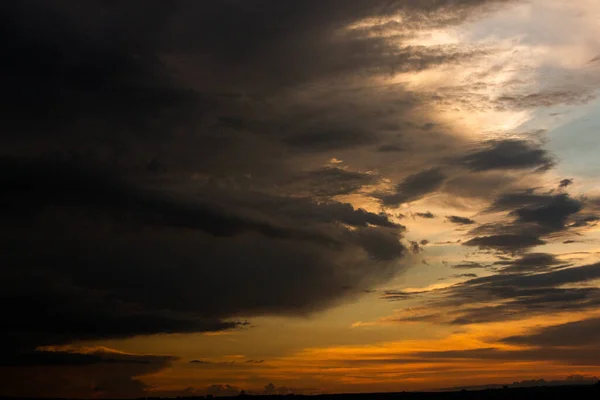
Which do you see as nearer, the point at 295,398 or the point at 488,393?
the point at 488,393

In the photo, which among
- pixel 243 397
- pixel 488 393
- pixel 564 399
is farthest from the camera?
pixel 243 397

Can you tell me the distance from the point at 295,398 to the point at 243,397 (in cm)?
1535

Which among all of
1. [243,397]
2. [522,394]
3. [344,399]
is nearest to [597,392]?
[522,394]

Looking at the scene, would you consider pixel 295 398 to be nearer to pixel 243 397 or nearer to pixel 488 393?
pixel 243 397

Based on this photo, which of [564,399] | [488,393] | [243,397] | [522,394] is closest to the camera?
[564,399]

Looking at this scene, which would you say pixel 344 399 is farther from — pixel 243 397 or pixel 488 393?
→ pixel 488 393

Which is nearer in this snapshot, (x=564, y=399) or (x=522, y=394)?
(x=564, y=399)

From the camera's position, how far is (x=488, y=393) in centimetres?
17750

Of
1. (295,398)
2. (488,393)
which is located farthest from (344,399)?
(488,393)

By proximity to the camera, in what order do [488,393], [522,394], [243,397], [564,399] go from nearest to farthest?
[564,399], [522,394], [488,393], [243,397]

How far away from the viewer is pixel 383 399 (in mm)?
185875

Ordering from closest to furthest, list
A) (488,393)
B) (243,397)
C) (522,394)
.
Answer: (522,394), (488,393), (243,397)

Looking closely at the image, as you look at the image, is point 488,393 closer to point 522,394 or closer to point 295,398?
point 522,394

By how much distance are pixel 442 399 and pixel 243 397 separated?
188 feet
